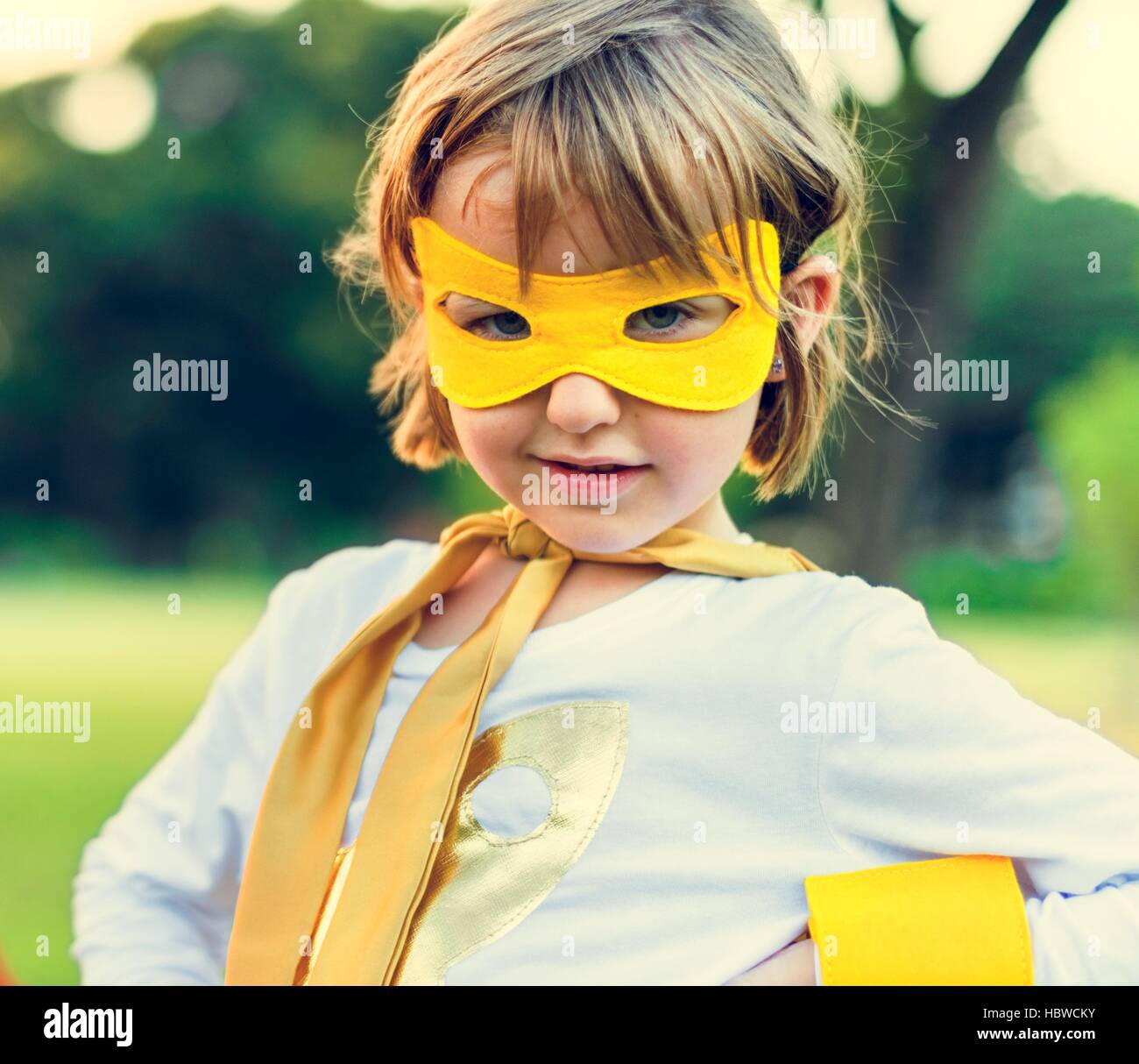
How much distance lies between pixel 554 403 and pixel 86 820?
5.58m

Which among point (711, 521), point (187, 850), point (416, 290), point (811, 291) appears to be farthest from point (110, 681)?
point (811, 291)

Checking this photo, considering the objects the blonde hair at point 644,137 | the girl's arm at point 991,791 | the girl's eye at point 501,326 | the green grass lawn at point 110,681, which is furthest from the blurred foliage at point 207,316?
the girl's arm at point 991,791

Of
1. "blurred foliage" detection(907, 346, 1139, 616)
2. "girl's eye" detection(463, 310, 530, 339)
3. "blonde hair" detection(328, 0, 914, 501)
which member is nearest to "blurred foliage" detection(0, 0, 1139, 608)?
"blurred foliage" detection(907, 346, 1139, 616)

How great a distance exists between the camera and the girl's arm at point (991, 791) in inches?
47.2

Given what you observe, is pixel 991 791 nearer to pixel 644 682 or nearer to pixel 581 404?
pixel 644 682

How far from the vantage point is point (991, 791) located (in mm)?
1220

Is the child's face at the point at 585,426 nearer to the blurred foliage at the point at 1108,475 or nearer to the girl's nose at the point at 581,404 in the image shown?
the girl's nose at the point at 581,404

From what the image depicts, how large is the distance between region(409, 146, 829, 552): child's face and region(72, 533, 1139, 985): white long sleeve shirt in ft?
0.37

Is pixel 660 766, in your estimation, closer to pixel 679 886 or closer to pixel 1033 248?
pixel 679 886

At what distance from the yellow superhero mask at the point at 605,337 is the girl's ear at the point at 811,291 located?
0.06 m

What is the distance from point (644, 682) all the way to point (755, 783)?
15 cm

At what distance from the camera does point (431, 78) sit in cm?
140

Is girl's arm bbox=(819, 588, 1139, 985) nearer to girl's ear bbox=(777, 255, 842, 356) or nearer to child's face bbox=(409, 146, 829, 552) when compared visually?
child's face bbox=(409, 146, 829, 552)
